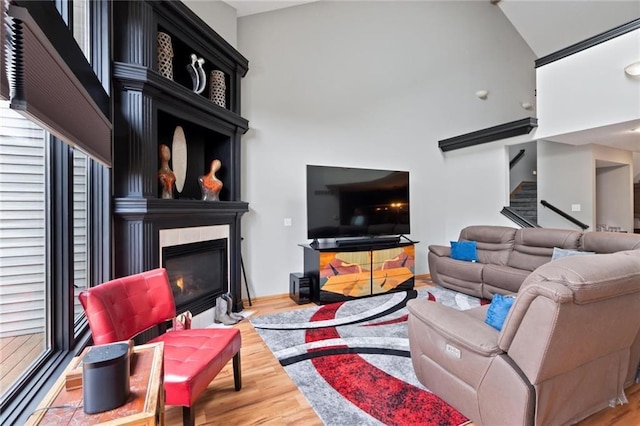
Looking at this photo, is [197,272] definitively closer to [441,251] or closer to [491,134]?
[441,251]

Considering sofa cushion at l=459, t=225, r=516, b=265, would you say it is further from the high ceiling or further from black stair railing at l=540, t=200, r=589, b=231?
the high ceiling

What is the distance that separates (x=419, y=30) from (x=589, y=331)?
17.5 ft

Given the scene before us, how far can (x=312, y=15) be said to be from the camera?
14.0 ft

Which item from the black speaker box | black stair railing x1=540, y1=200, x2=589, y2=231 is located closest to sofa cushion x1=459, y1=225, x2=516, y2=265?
black stair railing x1=540, y1=200, x2=589, y2=231

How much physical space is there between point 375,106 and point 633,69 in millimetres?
2980

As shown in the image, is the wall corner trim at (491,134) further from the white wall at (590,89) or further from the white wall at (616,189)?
the white wall at (616,189)

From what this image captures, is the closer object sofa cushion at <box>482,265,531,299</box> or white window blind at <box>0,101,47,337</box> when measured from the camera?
white window blind at <box>0,101,47,337</box>

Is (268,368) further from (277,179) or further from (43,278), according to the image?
(277,179)

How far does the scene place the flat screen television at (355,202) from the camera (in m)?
4.08

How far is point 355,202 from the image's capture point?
4.33m

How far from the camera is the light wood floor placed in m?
1.76

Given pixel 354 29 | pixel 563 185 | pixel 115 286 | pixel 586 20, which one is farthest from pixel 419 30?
pixel 115 286

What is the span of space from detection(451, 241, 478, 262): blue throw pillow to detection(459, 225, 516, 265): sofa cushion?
162 mm

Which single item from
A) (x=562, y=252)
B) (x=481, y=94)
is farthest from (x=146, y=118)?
(x=481, y=94)
